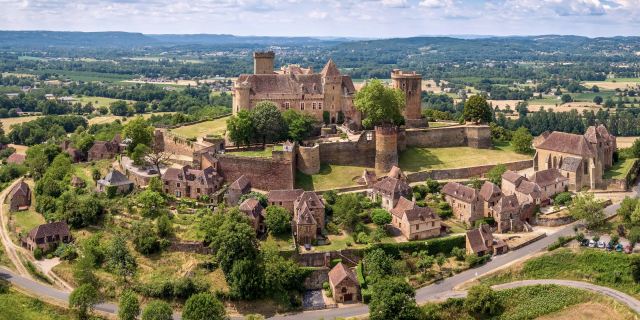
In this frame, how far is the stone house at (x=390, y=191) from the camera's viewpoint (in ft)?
208

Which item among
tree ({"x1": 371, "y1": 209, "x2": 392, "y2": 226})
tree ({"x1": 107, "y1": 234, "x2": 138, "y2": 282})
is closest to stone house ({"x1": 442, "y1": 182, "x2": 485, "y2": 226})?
tree ({"x1": 371, "y1": 209, "x2": 392, "y2": 226})

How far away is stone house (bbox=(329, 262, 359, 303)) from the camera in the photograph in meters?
53.5

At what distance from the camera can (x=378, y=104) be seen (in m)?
75.9

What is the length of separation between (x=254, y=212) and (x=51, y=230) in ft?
70.5

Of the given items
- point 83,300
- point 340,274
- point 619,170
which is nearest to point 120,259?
point 83,300

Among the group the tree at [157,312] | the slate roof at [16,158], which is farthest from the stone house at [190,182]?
the slate roof at [16,158]

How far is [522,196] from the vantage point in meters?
65.1

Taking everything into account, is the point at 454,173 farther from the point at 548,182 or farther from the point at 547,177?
the point at 548,182

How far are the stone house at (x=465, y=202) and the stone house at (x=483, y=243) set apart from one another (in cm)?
310

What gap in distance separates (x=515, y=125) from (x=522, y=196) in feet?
242

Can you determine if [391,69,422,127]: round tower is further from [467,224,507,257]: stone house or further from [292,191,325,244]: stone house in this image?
[292,191,325,244]: stone house

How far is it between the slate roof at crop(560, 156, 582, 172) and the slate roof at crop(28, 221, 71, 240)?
180 ft

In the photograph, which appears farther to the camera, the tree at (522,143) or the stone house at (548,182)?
the tree at (522,143)

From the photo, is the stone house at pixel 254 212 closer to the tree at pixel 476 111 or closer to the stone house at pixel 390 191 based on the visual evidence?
the stone house at pixel 390 191
